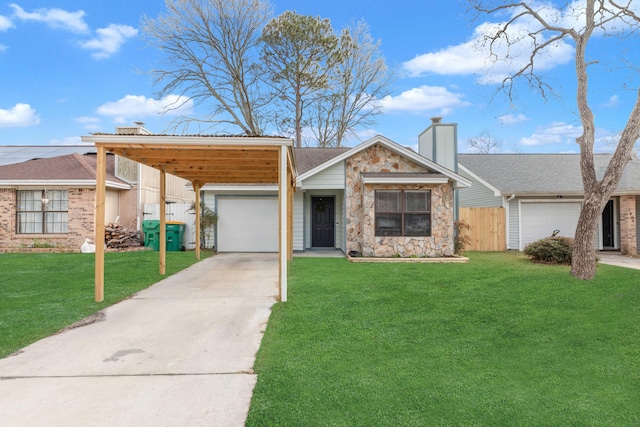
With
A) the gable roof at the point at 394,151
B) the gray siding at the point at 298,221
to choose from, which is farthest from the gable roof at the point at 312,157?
the gable roof at the point at 394,151

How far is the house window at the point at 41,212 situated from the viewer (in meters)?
13.5

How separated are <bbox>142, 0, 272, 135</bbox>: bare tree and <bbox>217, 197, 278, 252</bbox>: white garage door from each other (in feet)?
29.5

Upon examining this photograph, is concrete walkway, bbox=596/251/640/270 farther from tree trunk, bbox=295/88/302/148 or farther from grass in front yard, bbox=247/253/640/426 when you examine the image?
tree trunk, bbox=295/88/302/148

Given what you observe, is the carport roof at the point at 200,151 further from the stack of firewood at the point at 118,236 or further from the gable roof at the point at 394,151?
the stack of firewood at the point at 118,236

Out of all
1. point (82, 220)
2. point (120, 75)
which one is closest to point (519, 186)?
point (82, 220)

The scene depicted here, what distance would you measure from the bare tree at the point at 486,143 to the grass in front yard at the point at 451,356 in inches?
1142

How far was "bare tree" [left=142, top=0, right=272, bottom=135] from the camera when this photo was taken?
1969cm

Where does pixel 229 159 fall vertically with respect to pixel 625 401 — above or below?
above

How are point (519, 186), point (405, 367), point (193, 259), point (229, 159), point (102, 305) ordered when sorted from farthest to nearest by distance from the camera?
point (519, 186) → point (193, 259) → point (229, 159) → point (102, 305) → point (405, 367)

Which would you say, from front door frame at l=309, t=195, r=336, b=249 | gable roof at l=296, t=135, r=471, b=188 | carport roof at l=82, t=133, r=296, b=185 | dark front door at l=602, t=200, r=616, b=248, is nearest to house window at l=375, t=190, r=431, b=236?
gable roof at l=296, t=135, r=471, b=188

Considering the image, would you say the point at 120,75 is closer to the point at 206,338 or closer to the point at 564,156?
the point at 206,338

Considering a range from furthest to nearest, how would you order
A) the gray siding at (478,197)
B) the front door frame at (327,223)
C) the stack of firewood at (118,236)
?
the gray siding at (478,197)
the front door frame at (327,223)
the stack of firewood at (118,236)

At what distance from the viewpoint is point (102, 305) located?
5812 mm

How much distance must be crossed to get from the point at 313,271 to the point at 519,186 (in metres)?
10.2
